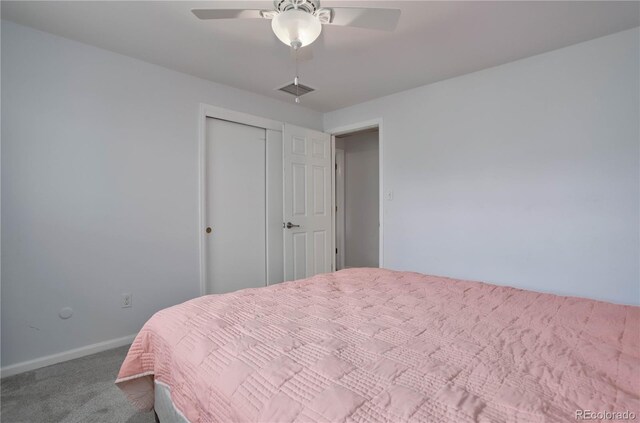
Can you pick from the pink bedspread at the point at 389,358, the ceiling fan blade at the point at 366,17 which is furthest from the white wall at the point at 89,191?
the ceiling fan blade at the point at 366,17

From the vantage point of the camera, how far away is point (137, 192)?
254 cm

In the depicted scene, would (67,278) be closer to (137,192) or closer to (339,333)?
(137,192)

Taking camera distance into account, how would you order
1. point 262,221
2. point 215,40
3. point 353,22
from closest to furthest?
point 353,22 → point 215,40 → point 262,221

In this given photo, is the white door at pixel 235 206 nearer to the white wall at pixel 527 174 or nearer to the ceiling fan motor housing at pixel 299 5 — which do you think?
the white wall at pixel 527 174

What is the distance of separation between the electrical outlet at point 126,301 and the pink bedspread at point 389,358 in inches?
54.6

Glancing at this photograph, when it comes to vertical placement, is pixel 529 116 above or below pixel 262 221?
above

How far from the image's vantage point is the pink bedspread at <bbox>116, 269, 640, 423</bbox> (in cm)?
70

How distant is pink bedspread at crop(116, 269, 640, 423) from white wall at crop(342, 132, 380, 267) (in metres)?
3.46

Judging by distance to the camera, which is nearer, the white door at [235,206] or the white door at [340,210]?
the white door at [235,206]

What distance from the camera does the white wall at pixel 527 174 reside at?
2.12m

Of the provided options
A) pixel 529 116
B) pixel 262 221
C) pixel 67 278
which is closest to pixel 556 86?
pixel 529 116

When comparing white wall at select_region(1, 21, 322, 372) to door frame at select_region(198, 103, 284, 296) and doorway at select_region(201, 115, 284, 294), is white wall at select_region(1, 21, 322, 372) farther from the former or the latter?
doorway at select_region(201, 115, 284, 294)

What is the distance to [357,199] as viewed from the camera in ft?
17.2

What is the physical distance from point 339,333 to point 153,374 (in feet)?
2.72
